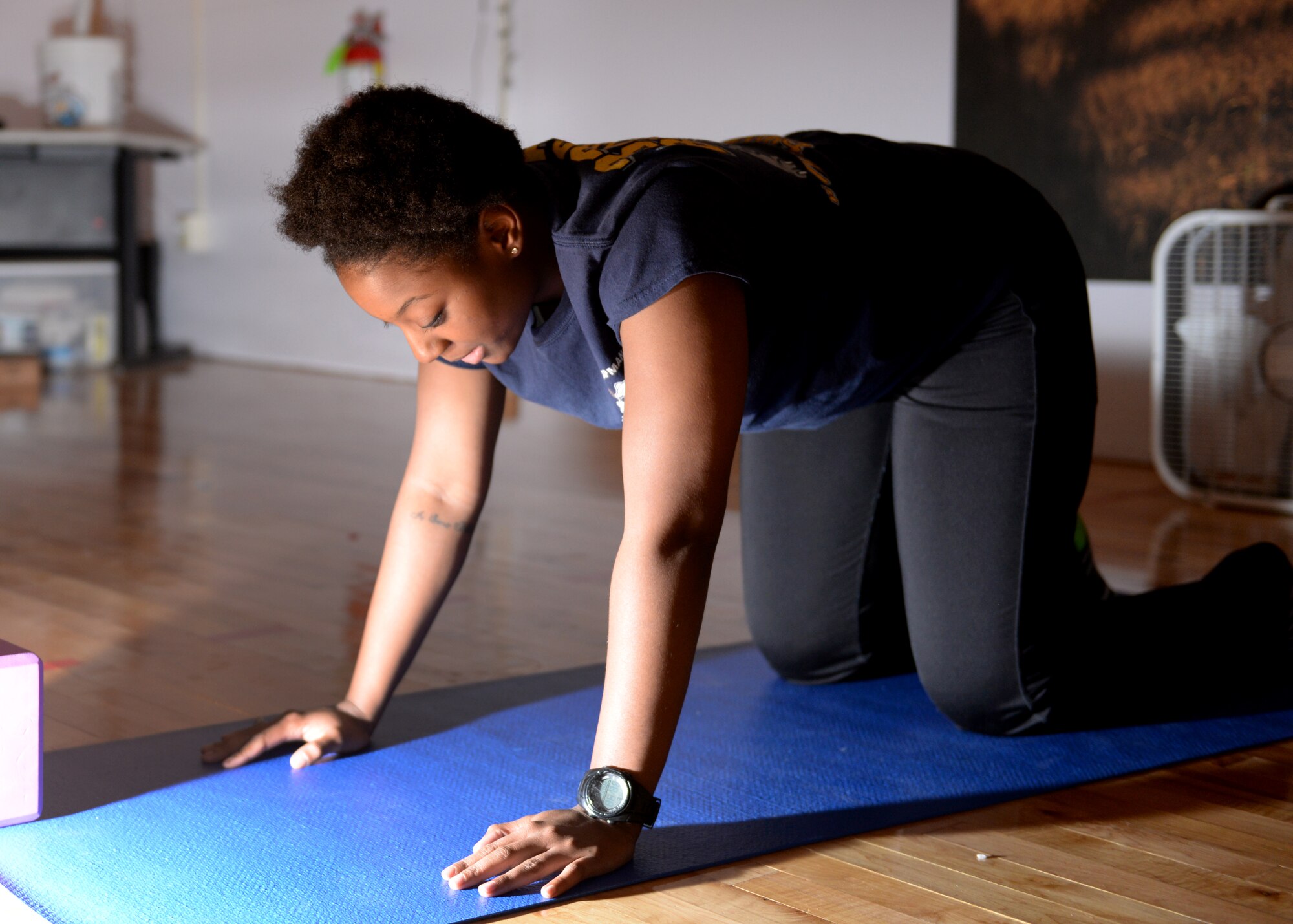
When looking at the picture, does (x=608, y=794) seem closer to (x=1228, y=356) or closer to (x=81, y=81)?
(x=1228, y=356)

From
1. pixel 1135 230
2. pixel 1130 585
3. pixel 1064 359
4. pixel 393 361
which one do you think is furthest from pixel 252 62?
pixel 1064 359

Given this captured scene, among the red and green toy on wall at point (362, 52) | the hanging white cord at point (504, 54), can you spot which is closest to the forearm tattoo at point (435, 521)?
the hanging white cord at point (504, 54)

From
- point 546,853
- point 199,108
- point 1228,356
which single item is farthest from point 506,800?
point 199,108

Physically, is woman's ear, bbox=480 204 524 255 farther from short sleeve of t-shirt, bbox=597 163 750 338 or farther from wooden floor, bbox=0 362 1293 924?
wooden floor, bbox=0 362 1293 924

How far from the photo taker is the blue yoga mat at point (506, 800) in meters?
1.07

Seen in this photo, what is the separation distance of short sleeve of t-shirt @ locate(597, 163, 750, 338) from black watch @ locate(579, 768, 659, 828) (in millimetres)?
337

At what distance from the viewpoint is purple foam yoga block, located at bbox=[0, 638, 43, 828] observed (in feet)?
3.86

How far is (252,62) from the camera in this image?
6.23m

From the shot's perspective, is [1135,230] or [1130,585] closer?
[1130,585]

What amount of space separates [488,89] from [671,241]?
14.7 ft

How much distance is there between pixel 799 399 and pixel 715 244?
0.94ft

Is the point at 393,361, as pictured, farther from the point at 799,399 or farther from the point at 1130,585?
the point at 799,399

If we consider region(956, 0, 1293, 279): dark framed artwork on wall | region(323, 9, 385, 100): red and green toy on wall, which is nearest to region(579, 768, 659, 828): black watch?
region(956, 0, 1293, 279): dark framed artwork on wall

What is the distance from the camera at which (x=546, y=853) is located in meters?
1.06
